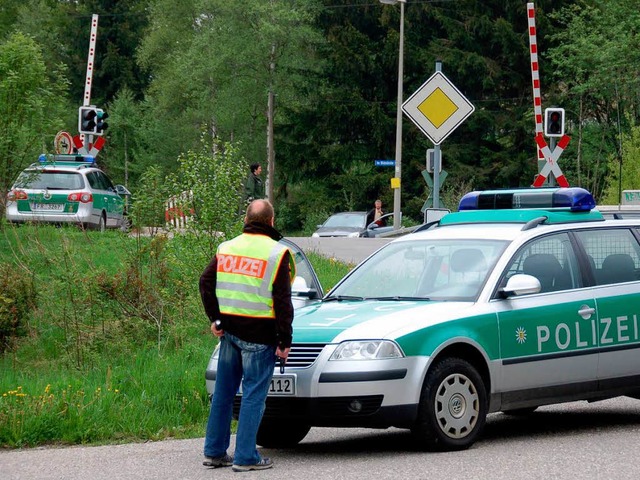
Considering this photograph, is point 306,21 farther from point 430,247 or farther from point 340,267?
point 430,247

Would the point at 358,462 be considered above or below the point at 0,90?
below

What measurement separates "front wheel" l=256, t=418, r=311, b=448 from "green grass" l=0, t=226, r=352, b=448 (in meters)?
1.06

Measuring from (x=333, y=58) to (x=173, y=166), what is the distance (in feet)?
56.4

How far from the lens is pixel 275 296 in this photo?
355 inches

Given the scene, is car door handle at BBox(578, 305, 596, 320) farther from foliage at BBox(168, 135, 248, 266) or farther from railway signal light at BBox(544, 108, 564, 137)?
railway signal light at BBox(544, 108, 564, 137)

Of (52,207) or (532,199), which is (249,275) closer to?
(532,199)

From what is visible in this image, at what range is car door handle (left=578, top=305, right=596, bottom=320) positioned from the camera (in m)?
10.8

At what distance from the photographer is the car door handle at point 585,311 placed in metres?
10.8

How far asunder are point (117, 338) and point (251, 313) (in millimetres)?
7363

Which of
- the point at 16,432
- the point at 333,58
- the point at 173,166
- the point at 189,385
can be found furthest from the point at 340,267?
the point at 173,166

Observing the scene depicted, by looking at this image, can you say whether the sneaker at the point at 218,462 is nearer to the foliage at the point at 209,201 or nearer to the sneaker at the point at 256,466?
the sneaker at the point at 256,466

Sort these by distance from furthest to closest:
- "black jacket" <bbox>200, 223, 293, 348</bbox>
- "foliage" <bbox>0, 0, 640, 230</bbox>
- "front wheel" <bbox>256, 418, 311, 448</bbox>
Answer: "foliage" <bbox>0, 0, 640, 230</bbox>
"front wheel" <bbox>256, 418, 311, 448</bbox>
"black jacket" <bbox>200, 223, 293, 348</bbox>

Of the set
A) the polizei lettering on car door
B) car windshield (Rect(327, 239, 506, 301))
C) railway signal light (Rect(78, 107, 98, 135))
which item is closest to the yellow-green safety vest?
car windshield (Rect(327, 239, 506, 301))

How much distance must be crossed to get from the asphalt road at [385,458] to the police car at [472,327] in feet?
0.88
